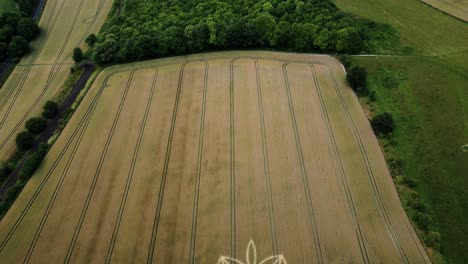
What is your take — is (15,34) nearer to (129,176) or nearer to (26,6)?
(26,6)

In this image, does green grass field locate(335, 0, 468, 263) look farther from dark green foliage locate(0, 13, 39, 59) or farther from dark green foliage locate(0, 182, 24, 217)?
dark green foliage locate(0, 13, 39, 59)

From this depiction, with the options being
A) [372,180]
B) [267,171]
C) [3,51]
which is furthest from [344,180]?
[3,51]

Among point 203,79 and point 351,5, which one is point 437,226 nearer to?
point 203,79

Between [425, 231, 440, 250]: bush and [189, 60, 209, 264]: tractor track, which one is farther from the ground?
[425, 231, 440, 250]: bush

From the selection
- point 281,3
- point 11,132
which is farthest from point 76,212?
point 281,3

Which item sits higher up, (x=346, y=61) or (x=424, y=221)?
(x=346, y=61)

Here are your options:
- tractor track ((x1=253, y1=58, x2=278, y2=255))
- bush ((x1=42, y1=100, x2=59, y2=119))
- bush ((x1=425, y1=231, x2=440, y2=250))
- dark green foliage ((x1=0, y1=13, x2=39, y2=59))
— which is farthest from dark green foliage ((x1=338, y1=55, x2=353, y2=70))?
dark green foliage ((x1=0, y1=13, x2=39, y2=59))

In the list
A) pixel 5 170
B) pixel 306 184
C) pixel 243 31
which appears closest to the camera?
pixel 306 184
